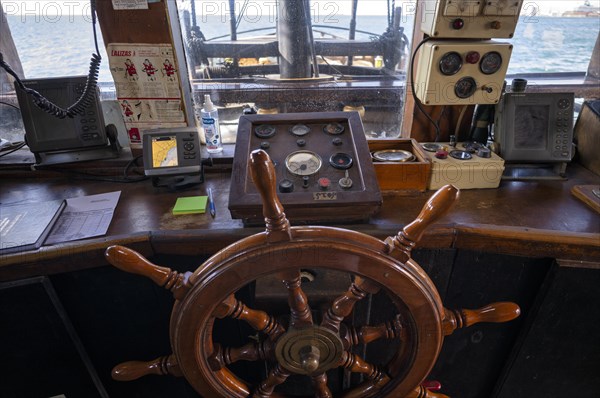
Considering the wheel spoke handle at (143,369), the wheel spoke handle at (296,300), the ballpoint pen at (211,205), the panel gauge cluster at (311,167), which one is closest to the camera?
the wheel spoke handle at (296,300)

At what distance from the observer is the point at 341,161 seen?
1143 mm

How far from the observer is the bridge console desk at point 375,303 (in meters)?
1.10

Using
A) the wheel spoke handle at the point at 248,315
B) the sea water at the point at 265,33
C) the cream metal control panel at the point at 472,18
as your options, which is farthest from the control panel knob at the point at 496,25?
the wheel spoke handle at the point at 248,315

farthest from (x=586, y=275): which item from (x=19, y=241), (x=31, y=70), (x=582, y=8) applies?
(x=31, y=70)

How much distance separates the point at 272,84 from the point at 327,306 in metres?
1.32

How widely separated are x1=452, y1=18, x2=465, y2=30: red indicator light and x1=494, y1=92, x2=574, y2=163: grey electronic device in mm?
329

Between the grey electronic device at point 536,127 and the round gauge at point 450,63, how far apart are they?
24cm

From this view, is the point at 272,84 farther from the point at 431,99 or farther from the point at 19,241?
the point at 19,241

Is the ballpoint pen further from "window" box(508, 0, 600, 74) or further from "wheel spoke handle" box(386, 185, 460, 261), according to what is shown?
"window" box(508, 0, 600, 74)

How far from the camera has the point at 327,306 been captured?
846 mm

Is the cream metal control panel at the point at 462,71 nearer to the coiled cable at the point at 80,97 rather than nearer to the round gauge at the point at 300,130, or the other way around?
the round gauge at the point at 300,130

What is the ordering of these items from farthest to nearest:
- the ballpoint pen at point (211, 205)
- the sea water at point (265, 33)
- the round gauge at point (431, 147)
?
the sea water at point (265, 33), the round gauge at point (431, 147), the ballpoint pen at point (211, 205)

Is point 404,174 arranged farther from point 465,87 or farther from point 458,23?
point 458,23

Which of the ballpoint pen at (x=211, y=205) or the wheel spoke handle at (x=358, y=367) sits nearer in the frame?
the wheel spoke handle at (x=358, y=367)
